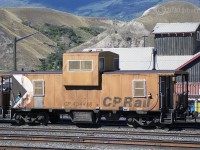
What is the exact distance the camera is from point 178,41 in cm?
6450

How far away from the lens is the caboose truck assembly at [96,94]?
28.1 metres

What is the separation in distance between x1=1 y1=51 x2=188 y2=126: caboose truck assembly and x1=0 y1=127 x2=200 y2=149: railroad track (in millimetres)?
2826

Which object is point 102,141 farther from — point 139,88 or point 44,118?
point 44,118

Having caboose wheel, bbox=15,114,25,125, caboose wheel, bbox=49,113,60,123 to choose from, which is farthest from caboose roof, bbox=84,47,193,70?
caboose wheel, bbox=15,114,25,125

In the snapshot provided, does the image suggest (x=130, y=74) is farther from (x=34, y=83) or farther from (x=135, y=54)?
(x=135, y=54)

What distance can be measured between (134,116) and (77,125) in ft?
12.3

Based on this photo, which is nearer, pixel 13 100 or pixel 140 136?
pixel 140 136

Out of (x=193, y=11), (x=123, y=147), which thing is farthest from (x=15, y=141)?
(x=193, y=11)

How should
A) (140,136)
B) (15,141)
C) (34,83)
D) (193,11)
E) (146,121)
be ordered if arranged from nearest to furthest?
(15,141) < (140,136) < (146,121) < (34,83) < (193,11)

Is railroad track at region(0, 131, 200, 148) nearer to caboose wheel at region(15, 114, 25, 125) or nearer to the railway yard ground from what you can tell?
the railway yard ground

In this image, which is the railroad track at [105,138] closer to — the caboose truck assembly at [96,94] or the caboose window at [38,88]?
the caboose truck assembly at [96,94]

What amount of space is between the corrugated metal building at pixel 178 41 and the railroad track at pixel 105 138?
3939 centimetres

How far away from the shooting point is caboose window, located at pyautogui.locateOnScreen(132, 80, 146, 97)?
2822 centimetres

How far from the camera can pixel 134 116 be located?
28547 mm
